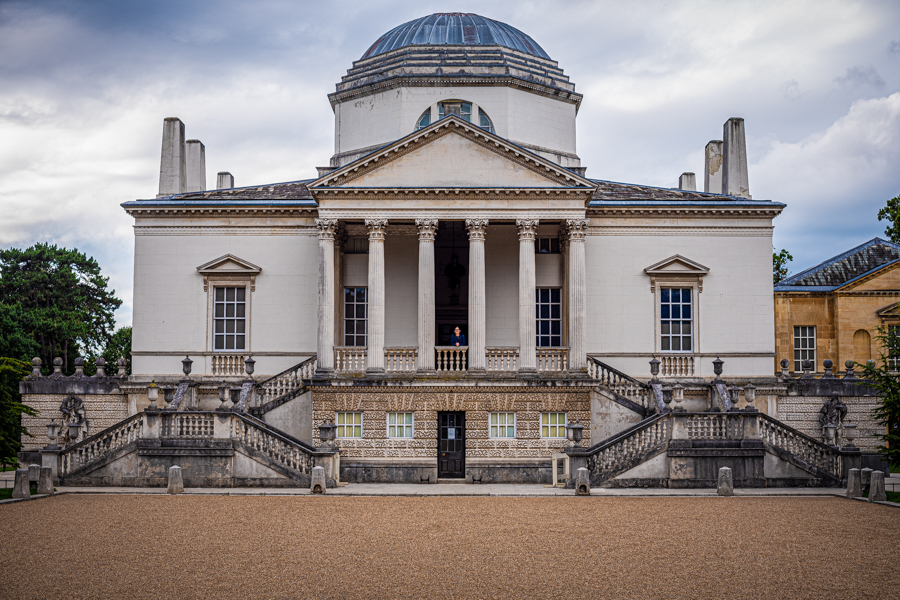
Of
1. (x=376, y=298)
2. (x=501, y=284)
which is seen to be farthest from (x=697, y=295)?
(x=376, y=298)

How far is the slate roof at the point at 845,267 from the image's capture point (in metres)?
42.1

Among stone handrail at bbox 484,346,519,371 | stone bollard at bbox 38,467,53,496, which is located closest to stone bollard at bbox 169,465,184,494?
stone bollard at bbox 38,467,53,496

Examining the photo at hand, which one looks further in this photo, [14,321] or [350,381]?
[14,321]

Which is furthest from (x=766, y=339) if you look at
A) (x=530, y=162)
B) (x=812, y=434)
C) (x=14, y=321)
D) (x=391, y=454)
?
(x=14, y=321)

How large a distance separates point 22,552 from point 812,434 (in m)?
27.1

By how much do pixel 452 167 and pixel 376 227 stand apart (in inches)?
138

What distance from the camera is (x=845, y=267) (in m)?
43.4

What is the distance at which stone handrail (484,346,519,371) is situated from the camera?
29.9 m

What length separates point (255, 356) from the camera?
109 ft

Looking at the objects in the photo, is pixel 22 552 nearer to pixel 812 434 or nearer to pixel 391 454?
pixel 391 454

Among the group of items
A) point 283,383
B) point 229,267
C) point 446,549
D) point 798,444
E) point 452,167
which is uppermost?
point 452,167

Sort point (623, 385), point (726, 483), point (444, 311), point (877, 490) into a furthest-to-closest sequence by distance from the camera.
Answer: point (444, 311)
point (623, 385)
point (726, 483)
point (877, 490)

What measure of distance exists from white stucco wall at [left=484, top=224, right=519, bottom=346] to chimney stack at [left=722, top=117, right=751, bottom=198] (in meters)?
9.97

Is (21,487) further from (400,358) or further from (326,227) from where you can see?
(326,227)
